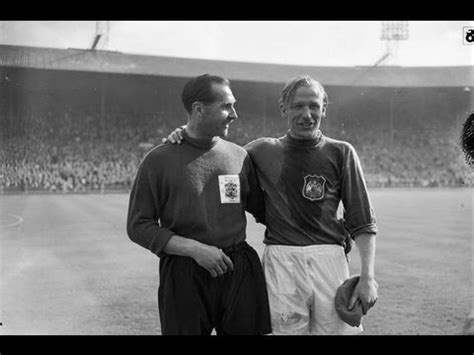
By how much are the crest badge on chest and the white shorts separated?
244mm

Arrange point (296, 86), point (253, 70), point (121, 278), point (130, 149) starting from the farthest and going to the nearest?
Result: point (130, 149)
point (253, 70)
point (121, 278)
point (296, 86)

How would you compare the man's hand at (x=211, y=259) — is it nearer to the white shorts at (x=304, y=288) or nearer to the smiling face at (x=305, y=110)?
the white shorts at (x=304, y=288)

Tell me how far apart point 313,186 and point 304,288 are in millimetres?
483

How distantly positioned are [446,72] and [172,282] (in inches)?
783

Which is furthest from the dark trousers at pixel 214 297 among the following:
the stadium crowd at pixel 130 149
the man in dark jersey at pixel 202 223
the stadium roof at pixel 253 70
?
the stadium roof at pixel 253 70

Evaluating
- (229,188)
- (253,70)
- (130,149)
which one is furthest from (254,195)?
(130,149)

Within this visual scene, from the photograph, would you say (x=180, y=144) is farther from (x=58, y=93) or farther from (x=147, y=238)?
(x=58, y=93)

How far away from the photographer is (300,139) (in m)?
2.55

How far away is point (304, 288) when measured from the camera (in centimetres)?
254

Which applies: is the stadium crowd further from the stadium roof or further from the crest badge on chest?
the crest badge on chest

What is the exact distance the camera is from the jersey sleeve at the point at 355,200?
2.49 m

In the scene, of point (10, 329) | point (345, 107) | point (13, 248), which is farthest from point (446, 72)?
point (10, 329)

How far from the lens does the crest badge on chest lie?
99.5 inches

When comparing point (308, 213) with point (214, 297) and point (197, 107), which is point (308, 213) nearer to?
point (214, 297)
